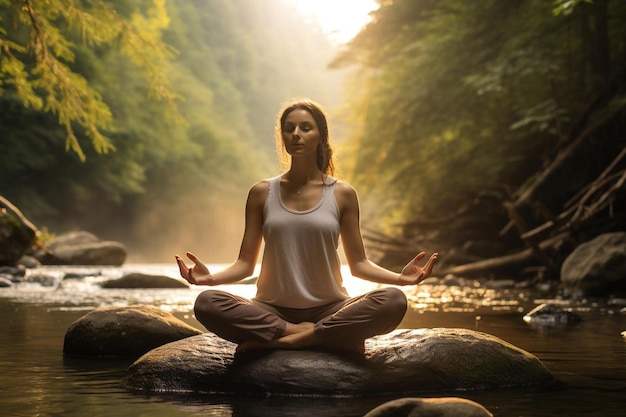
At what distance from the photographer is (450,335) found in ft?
18.4

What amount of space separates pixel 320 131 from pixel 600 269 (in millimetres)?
8582

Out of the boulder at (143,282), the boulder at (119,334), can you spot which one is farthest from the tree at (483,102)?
the boulder at (119,334)

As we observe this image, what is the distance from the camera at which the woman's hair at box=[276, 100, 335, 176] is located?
5.56m

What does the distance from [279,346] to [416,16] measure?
53.8 feet

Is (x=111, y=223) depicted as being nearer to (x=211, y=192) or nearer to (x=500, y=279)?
(x=211, y=192)

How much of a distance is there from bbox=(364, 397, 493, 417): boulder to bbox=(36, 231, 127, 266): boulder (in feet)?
72.5

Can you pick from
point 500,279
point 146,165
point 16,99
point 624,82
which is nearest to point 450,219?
point 500,279

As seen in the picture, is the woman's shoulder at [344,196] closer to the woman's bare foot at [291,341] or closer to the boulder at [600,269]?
the woman's bare foot at [291,341]

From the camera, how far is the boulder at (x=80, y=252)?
25022 millimetres

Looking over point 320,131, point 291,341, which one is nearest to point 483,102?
point 320,131

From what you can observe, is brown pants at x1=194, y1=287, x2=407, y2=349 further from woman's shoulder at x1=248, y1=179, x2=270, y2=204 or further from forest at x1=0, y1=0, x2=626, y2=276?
forest at x1=0, y1=0, x2=626, y2=276

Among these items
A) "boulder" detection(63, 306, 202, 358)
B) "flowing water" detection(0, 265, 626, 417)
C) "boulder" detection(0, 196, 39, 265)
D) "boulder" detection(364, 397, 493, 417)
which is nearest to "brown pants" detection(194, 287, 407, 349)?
"flowing water" detection(0, 265, 626, 417)

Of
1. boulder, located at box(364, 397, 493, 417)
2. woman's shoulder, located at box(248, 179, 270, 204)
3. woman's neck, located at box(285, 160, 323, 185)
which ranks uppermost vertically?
woman's neck, located at box(285, 160, 323, 185)

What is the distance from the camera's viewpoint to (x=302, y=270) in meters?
5.37
